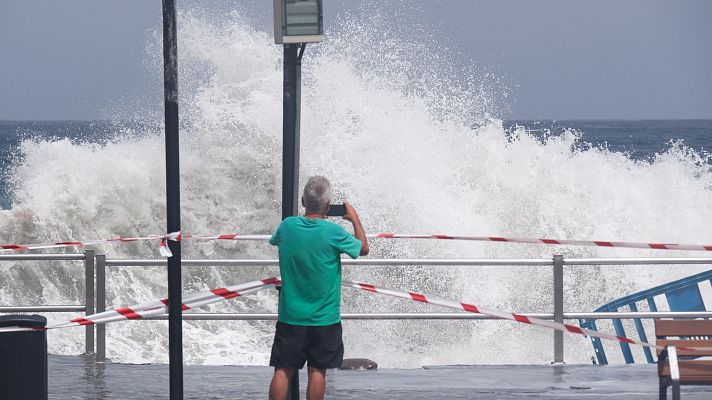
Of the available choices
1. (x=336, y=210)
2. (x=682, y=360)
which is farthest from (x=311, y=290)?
(x=682, y=360)

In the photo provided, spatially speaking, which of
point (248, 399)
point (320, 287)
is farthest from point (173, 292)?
point (248, 399)

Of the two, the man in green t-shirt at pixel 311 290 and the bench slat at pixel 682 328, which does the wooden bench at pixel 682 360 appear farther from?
the man in green t-shirt at pixel 311 290

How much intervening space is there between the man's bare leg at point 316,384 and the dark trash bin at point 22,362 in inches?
57.0

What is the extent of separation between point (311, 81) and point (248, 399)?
1757 centimetres

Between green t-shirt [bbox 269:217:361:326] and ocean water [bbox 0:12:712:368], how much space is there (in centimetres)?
876

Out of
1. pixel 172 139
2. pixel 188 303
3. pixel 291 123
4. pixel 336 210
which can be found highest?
pixel 291 123

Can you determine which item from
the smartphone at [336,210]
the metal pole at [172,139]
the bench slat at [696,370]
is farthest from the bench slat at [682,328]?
the metal pole at [172,139]

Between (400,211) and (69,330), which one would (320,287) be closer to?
(69,330)

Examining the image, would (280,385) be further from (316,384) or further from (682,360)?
(682,360)

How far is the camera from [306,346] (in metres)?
6.71

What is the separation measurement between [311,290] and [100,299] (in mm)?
3968

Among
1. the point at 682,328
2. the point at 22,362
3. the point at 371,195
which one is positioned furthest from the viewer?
the point at 371,195

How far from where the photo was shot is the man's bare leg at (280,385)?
6.70 metres

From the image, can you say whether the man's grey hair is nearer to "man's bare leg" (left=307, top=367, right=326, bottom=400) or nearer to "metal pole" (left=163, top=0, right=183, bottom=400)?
"metal pole" (left=163, top=0, right=183, bottom=400)
